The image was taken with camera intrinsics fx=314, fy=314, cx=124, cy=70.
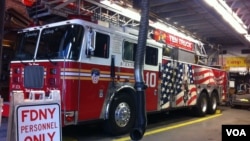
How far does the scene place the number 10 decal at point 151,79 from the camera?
8.15 meters

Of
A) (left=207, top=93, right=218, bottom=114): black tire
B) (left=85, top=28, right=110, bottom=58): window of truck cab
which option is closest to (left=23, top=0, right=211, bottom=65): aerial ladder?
(left=85, top=28, right=110, bottom=58): window of truck cab

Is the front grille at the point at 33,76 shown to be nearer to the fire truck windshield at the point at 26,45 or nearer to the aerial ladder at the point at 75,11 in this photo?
the fire truck windshield at the point at 26,45

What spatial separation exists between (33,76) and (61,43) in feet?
3.17

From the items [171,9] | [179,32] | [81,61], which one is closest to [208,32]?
[179,32]

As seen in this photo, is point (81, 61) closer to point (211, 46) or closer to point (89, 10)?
point (89, 10)

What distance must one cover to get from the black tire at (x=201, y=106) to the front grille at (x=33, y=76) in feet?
20.6

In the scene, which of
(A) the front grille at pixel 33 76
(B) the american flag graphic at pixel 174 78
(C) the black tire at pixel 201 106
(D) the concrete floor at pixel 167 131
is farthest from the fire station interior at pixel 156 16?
(C) the black tire at pixel 201 106

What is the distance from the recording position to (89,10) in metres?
7.89

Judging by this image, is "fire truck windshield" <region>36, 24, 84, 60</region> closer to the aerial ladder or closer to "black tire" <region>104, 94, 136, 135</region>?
the aerial ladder

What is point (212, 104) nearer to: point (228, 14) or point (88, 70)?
point (228, 14)

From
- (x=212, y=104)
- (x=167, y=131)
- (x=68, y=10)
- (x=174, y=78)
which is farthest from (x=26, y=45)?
(x=212, y=104)

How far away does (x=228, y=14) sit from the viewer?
31.8 ft

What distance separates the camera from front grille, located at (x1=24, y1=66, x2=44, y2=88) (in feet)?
21.1

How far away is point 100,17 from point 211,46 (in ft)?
27.1
